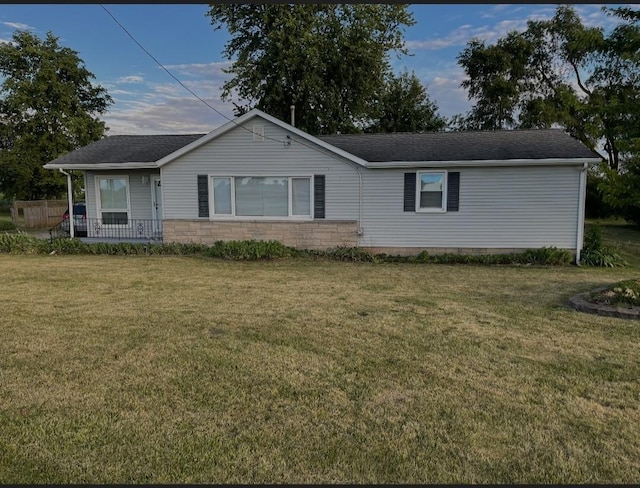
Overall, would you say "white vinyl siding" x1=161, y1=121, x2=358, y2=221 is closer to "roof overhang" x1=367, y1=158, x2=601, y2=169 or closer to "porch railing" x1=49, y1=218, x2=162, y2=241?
"roof overhang" x1=367, y1=158, x2=601, y2=169

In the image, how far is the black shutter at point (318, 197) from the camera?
41.3ft

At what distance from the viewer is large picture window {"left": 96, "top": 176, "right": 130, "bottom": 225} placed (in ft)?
48.4

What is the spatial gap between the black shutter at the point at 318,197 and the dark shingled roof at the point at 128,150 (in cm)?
519

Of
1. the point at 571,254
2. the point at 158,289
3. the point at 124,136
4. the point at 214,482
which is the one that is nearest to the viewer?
the point at 214,482

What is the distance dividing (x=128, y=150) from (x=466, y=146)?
11019 millimetres

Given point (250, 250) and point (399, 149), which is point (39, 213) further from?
point (399, 149)

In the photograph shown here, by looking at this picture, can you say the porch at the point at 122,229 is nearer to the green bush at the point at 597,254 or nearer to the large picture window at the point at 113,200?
the large picture window at the point at 113,200

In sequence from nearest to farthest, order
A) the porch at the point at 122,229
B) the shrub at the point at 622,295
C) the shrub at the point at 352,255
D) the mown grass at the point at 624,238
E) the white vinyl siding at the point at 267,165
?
the shrub at the point at 622,295, the shrub at the point at 352,255, the white vinyl siding at the point at 267,165, the mown grass at the point at 624,238, the porch at the point at 122,229

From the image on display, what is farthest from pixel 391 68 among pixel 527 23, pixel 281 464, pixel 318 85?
pixel 281 464

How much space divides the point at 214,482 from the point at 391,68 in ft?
84.1

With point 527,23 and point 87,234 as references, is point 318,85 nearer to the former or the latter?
point 87,234

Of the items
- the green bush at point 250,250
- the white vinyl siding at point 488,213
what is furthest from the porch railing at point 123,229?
the white vinyl siding at point 488,213

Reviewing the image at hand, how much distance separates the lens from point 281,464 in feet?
9.29

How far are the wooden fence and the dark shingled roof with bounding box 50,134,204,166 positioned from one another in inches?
309
